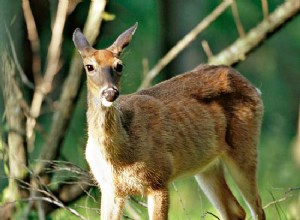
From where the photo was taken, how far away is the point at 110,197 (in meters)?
8.73

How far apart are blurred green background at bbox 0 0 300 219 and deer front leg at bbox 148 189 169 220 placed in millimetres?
3885

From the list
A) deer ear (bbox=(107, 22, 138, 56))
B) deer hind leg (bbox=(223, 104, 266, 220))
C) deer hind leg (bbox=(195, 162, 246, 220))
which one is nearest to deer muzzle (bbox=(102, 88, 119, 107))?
deer ear (bbox=(107, 22, 138, 56))

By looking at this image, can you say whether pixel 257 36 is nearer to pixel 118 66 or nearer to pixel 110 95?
pixel 118 66

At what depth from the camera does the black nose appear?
26.2ft

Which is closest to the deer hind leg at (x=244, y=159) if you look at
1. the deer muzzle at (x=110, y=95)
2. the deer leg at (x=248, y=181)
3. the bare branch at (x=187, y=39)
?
the deer leg at (x=248, y=181)

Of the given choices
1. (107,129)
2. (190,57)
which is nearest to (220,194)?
(107,129)

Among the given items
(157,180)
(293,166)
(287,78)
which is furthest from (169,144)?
(287,78)

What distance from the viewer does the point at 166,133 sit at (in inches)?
351

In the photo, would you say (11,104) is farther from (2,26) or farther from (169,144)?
(169,144)

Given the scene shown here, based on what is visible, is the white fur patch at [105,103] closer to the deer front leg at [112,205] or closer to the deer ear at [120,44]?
the deer ear at [120,44]

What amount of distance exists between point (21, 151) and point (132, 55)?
3.52 meters

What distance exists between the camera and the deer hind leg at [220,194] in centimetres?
952

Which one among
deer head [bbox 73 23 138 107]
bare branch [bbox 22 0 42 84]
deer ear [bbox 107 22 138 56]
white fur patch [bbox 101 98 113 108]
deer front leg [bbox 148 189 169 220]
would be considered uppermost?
bare branch [bbox 22 0 42 84]

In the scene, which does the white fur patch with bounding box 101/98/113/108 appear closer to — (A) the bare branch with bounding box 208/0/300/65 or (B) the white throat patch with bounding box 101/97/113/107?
(B) the white throat patch with bounding box 101/97/113/107
